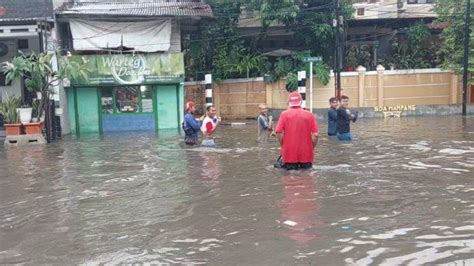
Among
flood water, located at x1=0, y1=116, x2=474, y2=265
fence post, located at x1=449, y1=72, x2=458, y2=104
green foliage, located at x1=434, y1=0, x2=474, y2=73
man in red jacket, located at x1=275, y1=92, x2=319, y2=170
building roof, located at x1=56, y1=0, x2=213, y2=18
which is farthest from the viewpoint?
fence post, located at x1=449, y1=72, x2=458, y2=104

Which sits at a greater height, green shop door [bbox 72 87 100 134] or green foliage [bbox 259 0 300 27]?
green foliage [bbox 259 0 300 27]

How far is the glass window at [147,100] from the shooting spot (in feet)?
79.5

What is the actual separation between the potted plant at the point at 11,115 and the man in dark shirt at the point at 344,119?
10.5 m

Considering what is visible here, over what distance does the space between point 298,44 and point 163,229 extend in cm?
2525

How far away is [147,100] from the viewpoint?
24.3 m

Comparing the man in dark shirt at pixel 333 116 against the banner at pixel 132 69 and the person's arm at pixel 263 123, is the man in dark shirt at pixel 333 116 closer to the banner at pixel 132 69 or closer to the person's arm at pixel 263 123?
the person's arm at pixel 263 123

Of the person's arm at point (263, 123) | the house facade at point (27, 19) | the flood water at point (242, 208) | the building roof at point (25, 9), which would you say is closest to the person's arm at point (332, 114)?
the flood water at point (242, 208)

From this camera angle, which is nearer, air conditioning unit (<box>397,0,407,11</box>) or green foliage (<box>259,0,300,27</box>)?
green foliage (<box>259,0,300,27</box>)

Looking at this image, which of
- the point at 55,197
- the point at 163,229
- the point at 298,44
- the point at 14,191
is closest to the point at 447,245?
the point at 163,229

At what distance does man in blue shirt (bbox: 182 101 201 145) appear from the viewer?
47.8 feet

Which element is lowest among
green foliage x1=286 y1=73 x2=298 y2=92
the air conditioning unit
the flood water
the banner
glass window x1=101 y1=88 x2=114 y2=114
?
the flood water

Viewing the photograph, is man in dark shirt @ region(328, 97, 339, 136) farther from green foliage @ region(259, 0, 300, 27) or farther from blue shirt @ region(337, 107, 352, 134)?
green foliage @ region(259, 0, 300, 27)

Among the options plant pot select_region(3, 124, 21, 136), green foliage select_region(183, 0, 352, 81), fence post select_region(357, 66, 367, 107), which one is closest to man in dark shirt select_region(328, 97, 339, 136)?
plant pot select_region(3, 124, 21, 136)

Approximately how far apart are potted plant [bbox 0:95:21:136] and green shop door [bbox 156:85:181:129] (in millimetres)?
6507
